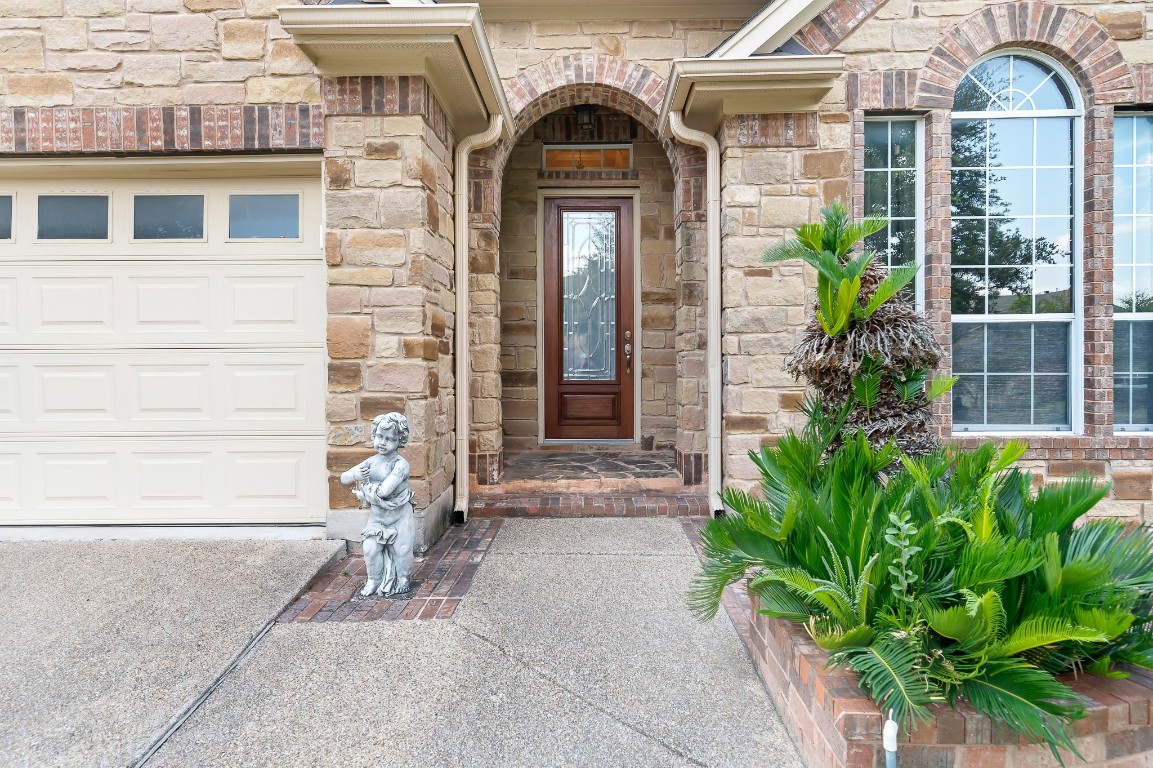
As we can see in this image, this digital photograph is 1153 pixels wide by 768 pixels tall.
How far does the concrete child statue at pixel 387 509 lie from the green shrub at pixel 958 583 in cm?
163

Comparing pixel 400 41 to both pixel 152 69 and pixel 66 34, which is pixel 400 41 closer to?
pixel 152 69

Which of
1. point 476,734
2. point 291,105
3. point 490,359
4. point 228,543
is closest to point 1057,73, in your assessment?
point 490,359

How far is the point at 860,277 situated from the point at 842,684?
1.73 meters

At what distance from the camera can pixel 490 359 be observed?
5.31 metres

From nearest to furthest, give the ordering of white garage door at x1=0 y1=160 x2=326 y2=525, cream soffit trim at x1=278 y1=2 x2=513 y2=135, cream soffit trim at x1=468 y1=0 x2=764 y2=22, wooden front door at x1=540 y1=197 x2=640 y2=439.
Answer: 1. cream soffit trim at x1=278 y1=2 x2=513 y2=135
2. white garage door at x1=0 y1=160 x2=326 y2=525
3. cream soffit trim at x1=468 y1=0 x2=764 y2=22
4. wooden front door at x1=540 y1=197 x2=640 y2=439

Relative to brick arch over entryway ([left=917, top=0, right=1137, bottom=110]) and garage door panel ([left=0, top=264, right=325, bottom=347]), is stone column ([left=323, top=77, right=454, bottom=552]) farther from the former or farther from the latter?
brick arch over entryway ([left=917, top=0, right=1137, bottom=110])

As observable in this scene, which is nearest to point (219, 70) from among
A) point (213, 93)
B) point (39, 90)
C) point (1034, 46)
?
point (213, 93)

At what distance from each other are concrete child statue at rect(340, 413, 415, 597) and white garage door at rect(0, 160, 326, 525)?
1.29 m

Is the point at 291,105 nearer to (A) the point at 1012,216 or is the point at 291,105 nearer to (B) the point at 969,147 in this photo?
(B) the point at 969,147

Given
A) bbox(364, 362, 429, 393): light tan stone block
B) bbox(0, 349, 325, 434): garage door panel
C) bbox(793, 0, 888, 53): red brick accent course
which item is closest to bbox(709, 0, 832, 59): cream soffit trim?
bbox(793, 0, 888, 53): red brick accent course

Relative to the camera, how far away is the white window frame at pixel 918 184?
15.0 feet

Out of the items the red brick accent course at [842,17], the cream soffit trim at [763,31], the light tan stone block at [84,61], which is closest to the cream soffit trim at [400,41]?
the light tan stone block at [84,61]

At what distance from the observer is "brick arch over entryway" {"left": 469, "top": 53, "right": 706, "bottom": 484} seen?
16.3 feet

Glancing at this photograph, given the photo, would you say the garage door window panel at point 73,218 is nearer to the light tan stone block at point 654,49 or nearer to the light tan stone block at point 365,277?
the light tan stone block at point 365,277
